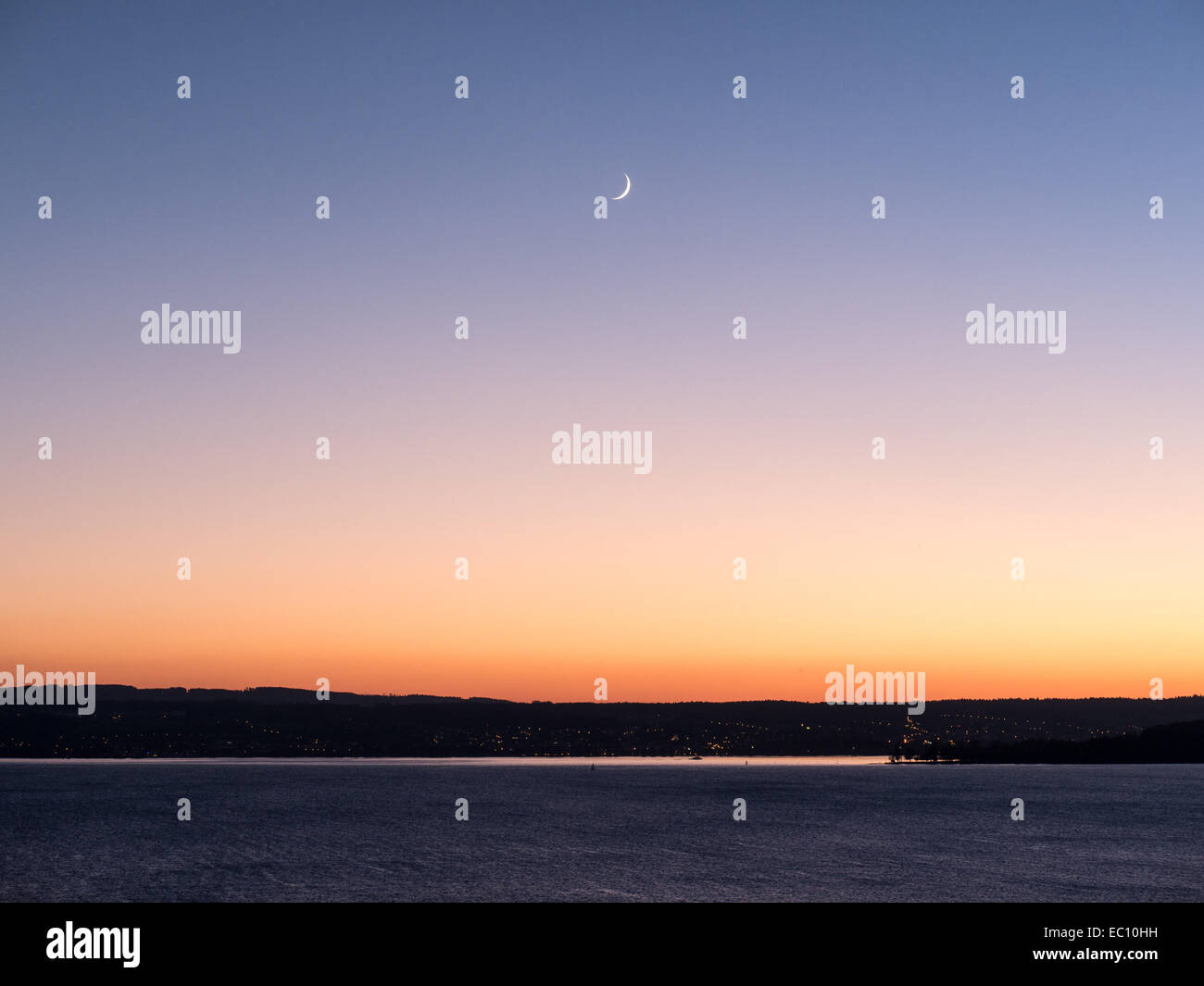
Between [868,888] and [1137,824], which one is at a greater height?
[868,888]

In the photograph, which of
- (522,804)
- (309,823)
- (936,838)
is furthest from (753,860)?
(522,804)
